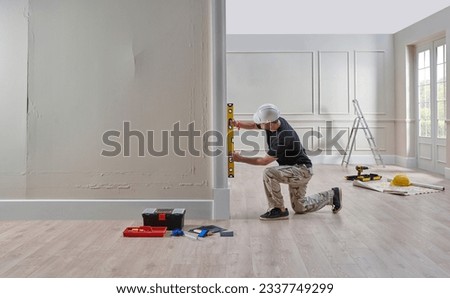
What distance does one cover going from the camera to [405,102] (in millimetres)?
8648

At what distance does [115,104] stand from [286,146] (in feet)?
4.69

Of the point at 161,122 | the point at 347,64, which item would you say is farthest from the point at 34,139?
the point at 347,64

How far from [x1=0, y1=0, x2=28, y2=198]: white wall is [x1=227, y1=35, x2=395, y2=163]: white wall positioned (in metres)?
5.50

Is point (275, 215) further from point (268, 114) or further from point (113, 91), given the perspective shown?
point (113, 91)

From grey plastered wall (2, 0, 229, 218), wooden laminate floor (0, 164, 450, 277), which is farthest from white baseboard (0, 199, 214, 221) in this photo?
wooden laminate floor (0, 164, 450, 277)

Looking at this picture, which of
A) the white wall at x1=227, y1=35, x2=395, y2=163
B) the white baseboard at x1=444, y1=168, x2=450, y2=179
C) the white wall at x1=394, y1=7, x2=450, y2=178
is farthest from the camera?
the white wall at x1=227, y1=35, x2=395, y2=163

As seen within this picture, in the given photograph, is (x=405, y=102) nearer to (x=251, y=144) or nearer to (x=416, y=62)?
(x=416, y=62)

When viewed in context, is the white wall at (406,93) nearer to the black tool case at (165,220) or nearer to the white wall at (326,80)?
the white wall at (326,80)

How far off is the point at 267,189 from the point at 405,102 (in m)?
A: 5.43

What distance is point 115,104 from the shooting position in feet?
13.4

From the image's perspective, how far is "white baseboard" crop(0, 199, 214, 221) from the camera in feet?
13.2

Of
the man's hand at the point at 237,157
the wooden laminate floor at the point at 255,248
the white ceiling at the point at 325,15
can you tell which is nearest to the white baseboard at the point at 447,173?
the white ceiling at the point at 325,15

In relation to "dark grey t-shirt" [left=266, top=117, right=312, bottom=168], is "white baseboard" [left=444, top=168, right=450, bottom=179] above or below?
below

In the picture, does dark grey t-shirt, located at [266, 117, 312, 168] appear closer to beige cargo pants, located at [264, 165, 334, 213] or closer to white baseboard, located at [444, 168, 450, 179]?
beige cargo pants, located at [264, 165, 334, 213]
